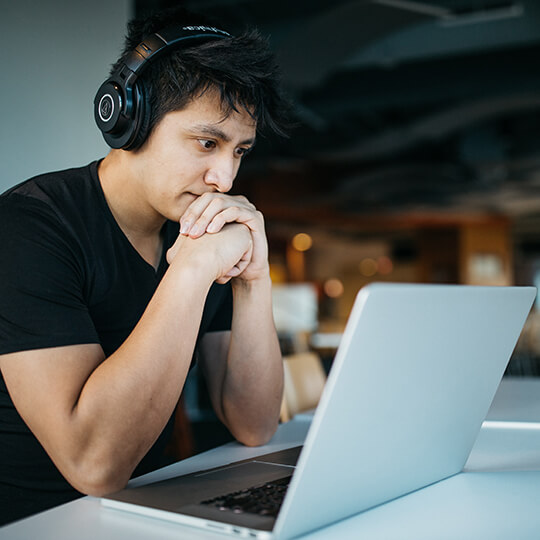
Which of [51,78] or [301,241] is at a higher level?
[301,241]

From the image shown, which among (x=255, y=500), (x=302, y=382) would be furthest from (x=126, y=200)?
(x=302, y=382)

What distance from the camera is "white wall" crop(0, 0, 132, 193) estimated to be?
1.85m

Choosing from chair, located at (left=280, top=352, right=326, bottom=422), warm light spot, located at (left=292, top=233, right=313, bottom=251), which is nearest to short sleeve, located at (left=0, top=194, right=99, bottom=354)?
chair, located at (left=280, top=352, right=326, bottom=422)

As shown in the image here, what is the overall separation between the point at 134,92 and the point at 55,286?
0.39m

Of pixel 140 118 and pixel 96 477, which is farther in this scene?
pixel 140 118

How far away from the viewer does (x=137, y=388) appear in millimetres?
917

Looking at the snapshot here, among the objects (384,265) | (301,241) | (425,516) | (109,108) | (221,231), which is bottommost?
(425,516)

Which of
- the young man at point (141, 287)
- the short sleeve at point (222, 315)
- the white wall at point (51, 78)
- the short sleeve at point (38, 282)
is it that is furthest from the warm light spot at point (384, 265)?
the short sleeve at point (38, 282)

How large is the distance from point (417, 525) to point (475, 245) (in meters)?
14.6

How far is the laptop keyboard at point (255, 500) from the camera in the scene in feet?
2.55

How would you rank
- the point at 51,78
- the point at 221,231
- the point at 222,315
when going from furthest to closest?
the point at 51,78, the point at 222,315, the point at 221,231

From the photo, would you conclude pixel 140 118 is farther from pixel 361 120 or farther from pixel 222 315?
pixel 361 120

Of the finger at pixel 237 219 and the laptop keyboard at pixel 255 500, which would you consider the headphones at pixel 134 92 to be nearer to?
the finger at pixel 237 219

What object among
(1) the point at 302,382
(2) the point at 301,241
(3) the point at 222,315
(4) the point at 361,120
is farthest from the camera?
(2) the point at 301,241
